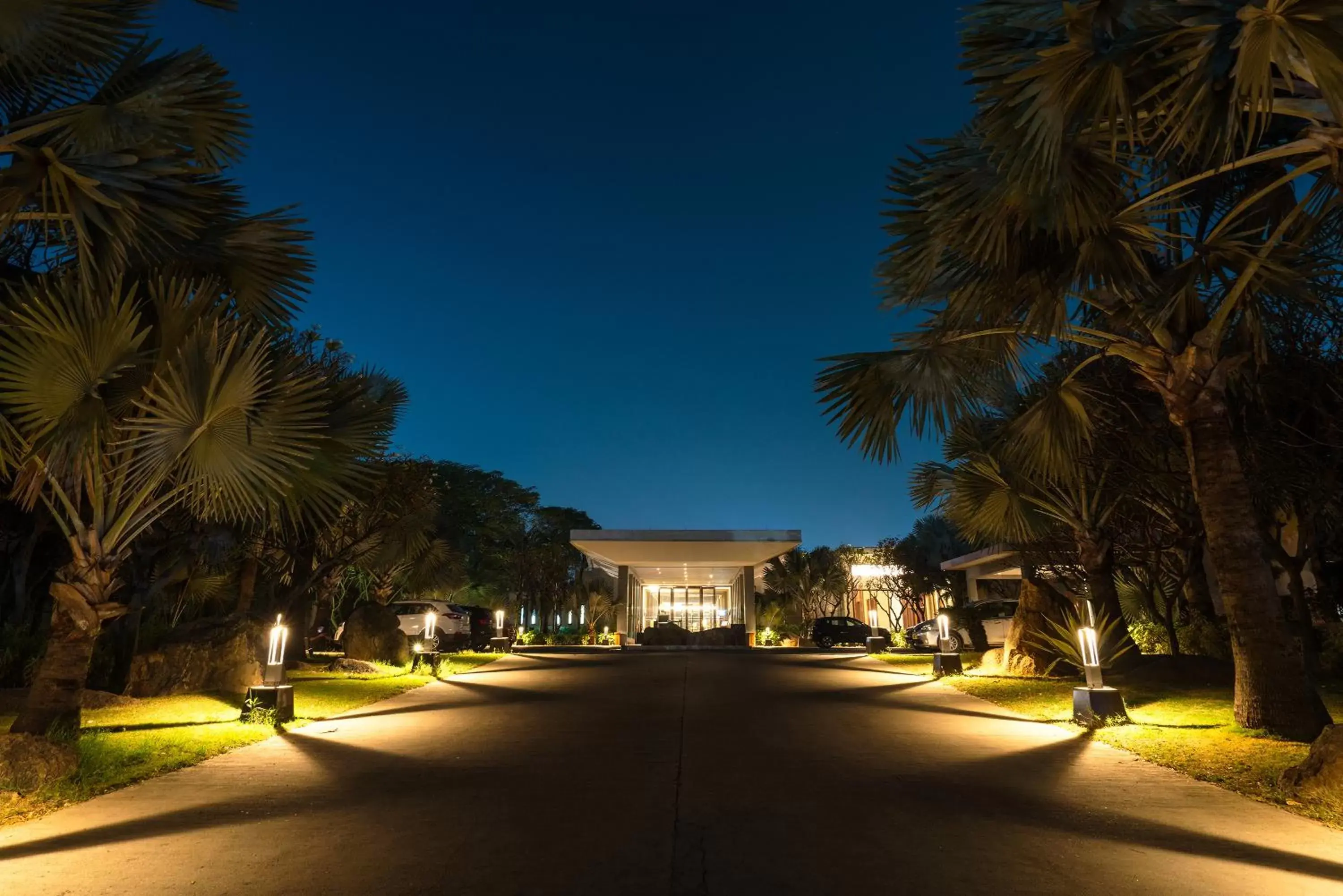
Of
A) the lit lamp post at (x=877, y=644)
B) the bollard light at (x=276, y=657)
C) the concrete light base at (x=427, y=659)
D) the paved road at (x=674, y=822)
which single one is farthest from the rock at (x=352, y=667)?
the lit lamp post at (x=877, y=644)

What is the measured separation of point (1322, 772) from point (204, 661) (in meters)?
12.1

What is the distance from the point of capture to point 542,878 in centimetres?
354

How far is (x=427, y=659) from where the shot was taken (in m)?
14.6

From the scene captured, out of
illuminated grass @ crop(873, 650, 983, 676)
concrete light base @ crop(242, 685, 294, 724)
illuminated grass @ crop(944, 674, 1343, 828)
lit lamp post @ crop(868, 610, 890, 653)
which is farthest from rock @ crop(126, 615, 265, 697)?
lit lamp post @ crop(868, 610, 890, 653)

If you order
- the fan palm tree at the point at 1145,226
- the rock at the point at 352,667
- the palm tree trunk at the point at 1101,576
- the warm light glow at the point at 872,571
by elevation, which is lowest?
the rock at the point at 352,667

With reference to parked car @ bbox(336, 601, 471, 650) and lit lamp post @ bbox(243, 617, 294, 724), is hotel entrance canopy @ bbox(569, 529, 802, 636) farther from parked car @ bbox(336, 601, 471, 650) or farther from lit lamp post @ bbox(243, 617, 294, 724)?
lit lamp post @ bbox(243, 617, 294, 724)

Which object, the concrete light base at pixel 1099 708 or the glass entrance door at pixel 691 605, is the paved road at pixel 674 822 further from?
the glass entrance door at pixel 691 605

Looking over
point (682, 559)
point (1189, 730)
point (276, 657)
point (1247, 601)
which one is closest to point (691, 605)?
point (682, 559)

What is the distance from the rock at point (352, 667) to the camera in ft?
47.4

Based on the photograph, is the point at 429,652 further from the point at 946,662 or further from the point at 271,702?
the point at 946,662

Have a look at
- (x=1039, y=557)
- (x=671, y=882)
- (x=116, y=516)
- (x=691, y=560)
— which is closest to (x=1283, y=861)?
(x=671, y=882)

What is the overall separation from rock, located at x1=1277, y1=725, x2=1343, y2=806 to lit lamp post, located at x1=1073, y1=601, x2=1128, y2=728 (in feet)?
9.31

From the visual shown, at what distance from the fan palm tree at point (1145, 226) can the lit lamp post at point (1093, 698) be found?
1109mm

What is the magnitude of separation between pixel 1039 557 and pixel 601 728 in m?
13.3
